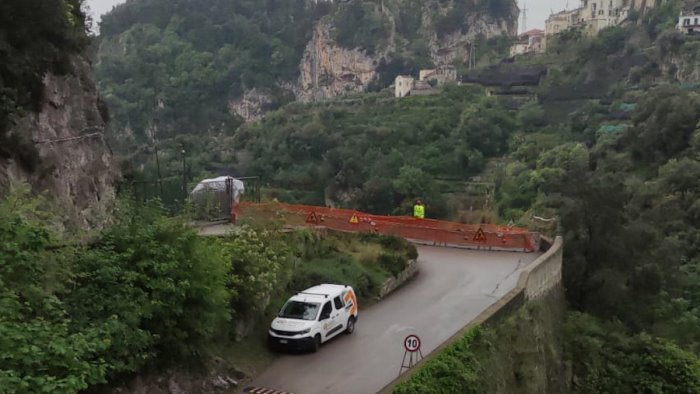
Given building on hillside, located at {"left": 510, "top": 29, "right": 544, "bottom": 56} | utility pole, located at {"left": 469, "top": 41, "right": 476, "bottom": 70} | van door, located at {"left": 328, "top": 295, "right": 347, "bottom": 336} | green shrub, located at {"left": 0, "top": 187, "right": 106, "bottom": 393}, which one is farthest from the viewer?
utility pole, located at {"left": 469, "top": 41, "right": 476, "bottom": 70}

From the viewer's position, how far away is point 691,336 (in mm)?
22094

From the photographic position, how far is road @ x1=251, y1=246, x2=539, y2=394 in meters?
13.6

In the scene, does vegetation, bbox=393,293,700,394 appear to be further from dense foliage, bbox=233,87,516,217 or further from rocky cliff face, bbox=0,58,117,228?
dense foliage, bbox=233,87,516,217

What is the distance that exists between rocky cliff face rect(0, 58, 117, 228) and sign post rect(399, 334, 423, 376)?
716cm

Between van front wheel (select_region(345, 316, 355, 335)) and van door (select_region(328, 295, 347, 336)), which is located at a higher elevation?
van door (select_region(328, 295, 347, 336))

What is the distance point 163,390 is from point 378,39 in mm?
125507

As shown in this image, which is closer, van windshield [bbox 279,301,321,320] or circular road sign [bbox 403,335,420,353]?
circular road sign [bbox 403,335,420,353]

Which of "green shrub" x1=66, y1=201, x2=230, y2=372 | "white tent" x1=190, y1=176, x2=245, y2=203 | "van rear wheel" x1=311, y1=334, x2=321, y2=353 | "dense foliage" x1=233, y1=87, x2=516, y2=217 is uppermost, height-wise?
"green shrub" x1=66, y1=201, x2=230, y2=372

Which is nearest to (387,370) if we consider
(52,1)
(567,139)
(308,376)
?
(308,376)

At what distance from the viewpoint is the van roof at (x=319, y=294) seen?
51.5ft

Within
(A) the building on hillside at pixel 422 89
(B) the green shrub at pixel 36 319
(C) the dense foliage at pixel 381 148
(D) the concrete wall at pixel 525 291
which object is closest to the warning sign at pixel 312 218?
(D) the concrete wall at pixel 525 291

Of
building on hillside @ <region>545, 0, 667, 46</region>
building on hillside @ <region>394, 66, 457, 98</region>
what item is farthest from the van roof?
building on hillside @ <region>545, 0, 667, 46</region>

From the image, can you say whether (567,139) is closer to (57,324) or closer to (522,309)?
(522,309)

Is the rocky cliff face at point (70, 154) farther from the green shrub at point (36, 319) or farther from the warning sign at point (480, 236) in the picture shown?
the warning sign at point (480, 236)
